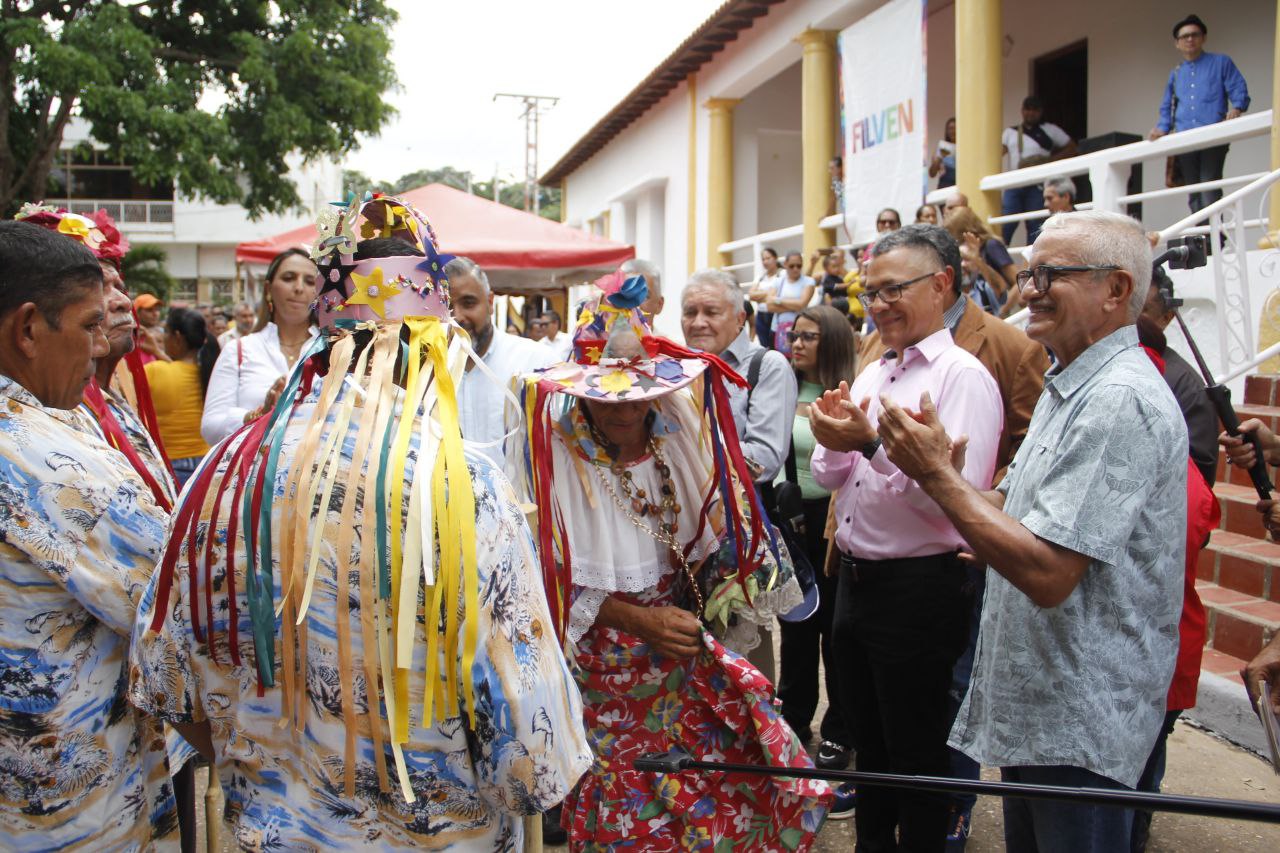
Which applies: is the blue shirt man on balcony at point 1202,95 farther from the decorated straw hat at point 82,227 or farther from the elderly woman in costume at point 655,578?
the decorated straw hat at point 82,227

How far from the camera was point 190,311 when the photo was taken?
5820 mm

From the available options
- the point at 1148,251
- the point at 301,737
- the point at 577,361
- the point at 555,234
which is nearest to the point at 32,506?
the point at 301,737

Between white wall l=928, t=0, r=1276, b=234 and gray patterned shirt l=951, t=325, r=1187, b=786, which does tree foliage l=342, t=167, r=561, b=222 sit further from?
gray patterned shirt l=951, t=325, r=1187, b=786

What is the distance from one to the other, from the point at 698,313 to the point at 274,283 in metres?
1.86

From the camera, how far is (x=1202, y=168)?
761cm

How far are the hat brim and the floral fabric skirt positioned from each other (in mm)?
585

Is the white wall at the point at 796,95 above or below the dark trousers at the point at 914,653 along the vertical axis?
above

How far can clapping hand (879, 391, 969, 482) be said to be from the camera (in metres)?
2.17

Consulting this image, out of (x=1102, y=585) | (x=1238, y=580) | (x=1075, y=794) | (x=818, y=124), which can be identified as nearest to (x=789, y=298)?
(x=818, y=124)

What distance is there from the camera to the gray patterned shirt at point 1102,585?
200cm

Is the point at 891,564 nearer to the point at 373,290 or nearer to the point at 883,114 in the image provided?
the point at 373,290

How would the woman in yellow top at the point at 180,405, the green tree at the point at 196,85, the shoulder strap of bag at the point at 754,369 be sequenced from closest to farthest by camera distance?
1. the shoulder strap of bag at the point at 754,369
2. the woman in yellow top at the point at 180,405
3. the green tree at the point at 196,85

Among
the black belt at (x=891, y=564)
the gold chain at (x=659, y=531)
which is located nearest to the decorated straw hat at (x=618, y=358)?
the gold chain at (x=659, y=531)

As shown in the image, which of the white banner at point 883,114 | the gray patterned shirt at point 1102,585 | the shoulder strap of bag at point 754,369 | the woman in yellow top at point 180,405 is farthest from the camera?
the white banner at point 883,114
